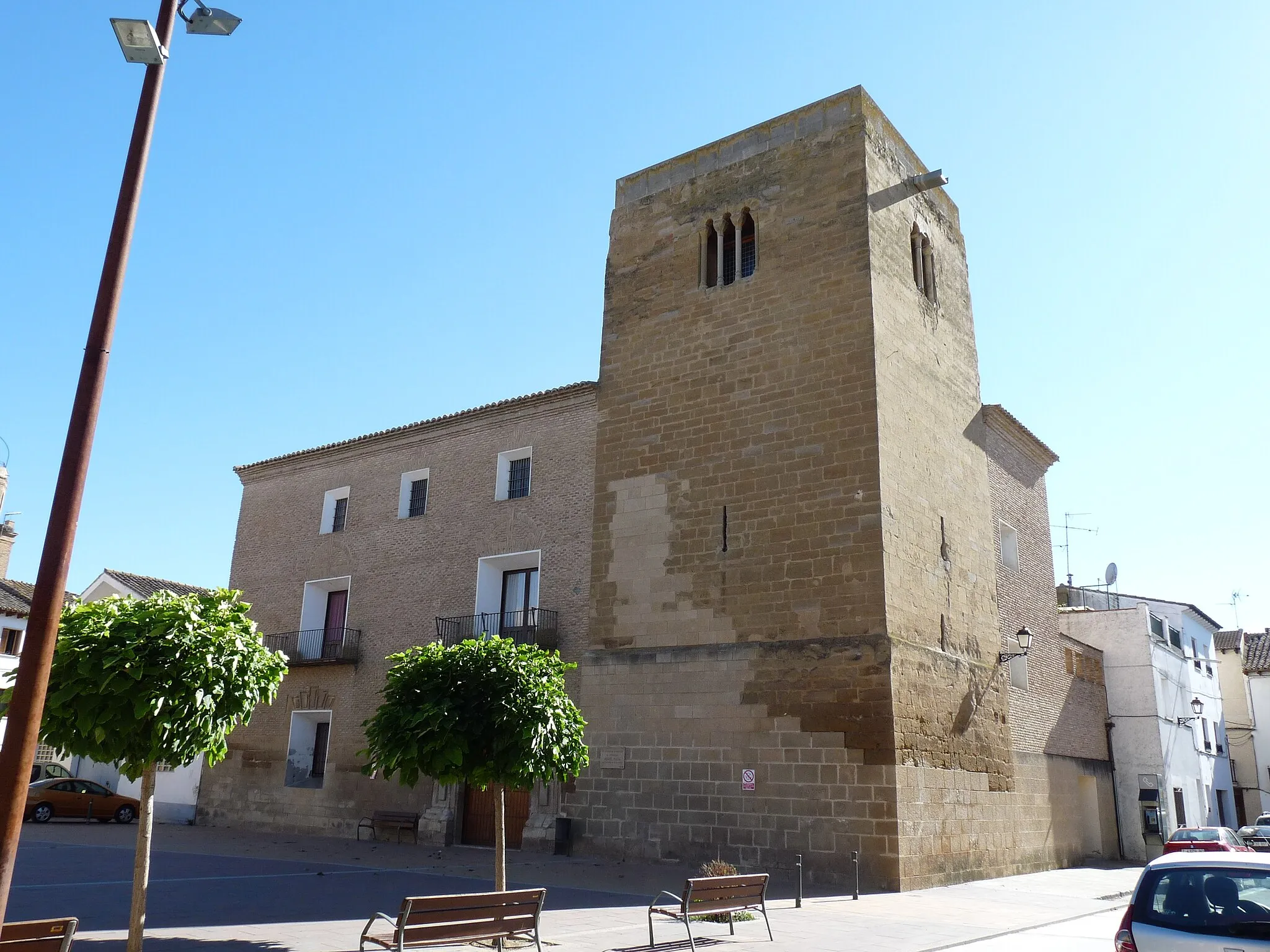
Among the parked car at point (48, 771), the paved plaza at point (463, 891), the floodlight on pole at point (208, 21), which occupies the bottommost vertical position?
the paved plaza at point (463, 891)

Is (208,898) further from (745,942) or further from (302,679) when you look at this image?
(302,679)

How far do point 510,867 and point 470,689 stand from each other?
619 cm

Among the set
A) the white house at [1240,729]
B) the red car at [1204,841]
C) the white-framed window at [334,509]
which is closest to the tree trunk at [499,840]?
the red car at [1204,841]

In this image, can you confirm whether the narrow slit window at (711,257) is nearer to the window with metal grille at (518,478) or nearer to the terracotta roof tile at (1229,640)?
the window with metal grille at (518,478)

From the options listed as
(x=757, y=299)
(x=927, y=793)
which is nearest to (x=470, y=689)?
(x=927, y=793)

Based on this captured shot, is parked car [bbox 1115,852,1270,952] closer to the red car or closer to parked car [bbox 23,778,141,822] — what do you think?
the red car

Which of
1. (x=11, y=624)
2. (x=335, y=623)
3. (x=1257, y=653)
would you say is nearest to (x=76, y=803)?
(x=11, y=624)

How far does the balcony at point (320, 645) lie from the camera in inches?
823

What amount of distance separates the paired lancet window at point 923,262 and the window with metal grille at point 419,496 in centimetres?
1078

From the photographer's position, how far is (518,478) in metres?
20.1

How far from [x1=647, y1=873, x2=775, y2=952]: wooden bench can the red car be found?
992cm

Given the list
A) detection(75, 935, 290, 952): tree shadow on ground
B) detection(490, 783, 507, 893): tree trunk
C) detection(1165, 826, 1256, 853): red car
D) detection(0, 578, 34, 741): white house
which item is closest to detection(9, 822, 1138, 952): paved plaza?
detection(75, 935, 290, 952): tree shadow on ground

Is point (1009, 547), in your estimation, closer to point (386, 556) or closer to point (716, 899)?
point (386, 556)

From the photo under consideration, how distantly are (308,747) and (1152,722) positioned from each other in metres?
18.8
